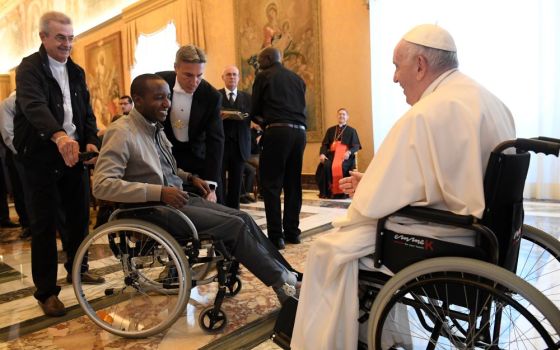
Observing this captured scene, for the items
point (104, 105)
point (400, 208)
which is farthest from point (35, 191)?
point (104, 105)

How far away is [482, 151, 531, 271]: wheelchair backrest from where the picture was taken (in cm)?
115

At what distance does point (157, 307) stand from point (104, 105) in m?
11.5

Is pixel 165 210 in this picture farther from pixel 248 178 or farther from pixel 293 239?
pixel 248 178

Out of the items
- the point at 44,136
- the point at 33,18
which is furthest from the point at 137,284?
the point at 33,18

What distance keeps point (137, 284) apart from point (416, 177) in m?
1.36

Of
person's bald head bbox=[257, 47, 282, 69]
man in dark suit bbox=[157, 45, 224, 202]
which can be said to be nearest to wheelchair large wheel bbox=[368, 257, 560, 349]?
man in dark suit bbox=[157, 45, 224, 202]

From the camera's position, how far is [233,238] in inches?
74.2

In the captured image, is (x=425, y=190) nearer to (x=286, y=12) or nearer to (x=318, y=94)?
(x=318, y=94)

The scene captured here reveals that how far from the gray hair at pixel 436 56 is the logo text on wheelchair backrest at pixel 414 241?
573 millimetres

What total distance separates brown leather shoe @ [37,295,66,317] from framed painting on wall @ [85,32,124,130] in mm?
10229

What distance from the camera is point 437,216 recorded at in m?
1.19

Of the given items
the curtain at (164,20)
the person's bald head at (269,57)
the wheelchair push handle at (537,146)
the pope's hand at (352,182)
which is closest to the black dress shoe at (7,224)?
the person's bald head at (269,57)

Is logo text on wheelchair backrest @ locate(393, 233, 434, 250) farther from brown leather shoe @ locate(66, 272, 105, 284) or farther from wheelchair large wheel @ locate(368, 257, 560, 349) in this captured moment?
brown leather shoe @ locate(66, 272, 105, 284)

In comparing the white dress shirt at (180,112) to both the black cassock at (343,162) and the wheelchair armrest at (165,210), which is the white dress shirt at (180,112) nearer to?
the wheelchair armrest at (165,210)
